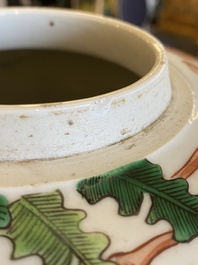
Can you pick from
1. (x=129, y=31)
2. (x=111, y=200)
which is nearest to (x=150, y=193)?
(x=111, y=200)

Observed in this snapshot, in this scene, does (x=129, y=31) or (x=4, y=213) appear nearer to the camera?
(x=4, y=213)

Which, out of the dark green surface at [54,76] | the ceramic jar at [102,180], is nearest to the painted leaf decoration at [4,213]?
the ceramic jar at [102,180]

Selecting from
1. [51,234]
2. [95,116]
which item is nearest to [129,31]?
[95,116]

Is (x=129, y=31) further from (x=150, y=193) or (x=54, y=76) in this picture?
(x=150, y=193)

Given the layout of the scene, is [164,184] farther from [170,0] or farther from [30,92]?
[170,0]

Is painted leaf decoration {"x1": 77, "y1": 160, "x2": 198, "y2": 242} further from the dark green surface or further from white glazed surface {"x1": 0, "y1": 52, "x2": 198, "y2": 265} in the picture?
the dark green surface
